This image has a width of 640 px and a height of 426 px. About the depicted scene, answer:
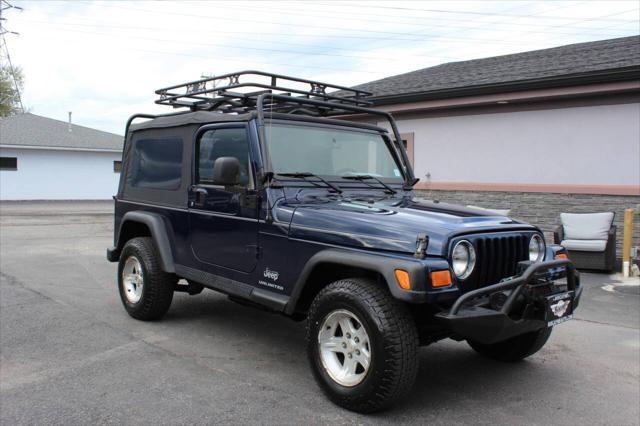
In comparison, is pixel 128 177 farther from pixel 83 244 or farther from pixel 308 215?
pixel 83 244

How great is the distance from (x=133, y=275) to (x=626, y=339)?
5.09 meters

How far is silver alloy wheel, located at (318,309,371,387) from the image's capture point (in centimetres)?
361

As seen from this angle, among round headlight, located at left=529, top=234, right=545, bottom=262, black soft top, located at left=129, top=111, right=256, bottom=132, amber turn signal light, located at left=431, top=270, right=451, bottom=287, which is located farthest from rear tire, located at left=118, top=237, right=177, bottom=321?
round headlight, located at left=529, top=234, right=545, bottom=262

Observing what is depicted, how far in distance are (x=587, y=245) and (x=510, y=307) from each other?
6.20m

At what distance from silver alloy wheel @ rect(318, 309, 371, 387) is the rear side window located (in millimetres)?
2366

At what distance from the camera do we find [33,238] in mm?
12836

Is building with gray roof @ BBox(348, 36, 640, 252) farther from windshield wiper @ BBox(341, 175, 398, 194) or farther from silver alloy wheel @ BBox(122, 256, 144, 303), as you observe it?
silver alloy wheel @ BBox(122, 256, 144, 303)

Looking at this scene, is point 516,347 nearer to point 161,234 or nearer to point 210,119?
point 210,119

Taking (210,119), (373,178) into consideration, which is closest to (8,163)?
(210,119)

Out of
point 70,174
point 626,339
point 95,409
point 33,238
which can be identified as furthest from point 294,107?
point 70,174

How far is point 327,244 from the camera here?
385 cm

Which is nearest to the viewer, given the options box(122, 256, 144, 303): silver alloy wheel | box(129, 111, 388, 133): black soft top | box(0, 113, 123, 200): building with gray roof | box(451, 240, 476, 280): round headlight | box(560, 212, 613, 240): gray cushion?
box(451, 240, 476, 280): round headlight

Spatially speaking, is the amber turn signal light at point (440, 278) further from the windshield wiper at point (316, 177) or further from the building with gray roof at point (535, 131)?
the building with gray roof at point (535, 131)

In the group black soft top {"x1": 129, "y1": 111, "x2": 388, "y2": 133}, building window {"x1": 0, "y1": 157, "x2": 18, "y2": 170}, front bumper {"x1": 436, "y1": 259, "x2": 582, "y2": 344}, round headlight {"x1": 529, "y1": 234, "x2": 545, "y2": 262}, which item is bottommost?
front bumper {"x1": 436, "y1": 259, "x2": 582, "y2": 344}
